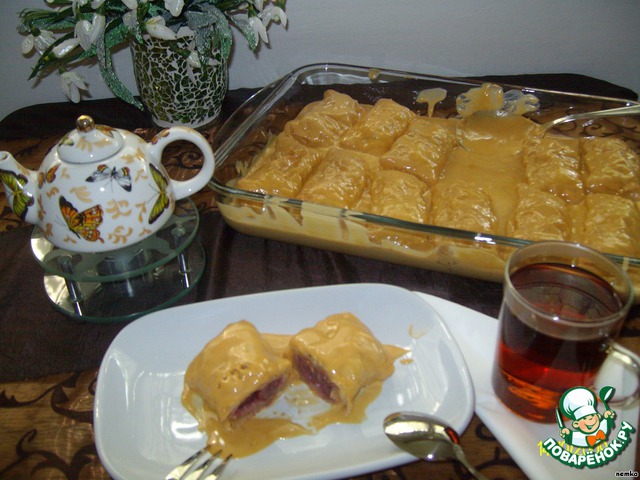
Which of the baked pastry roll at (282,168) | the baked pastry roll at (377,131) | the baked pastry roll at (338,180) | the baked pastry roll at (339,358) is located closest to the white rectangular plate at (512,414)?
the baked pastry roll at (339,358)

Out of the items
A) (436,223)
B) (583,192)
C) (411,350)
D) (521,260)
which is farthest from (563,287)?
(583,192)

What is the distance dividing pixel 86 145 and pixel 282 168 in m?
0.45

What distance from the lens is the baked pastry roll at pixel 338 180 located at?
45.8 inches

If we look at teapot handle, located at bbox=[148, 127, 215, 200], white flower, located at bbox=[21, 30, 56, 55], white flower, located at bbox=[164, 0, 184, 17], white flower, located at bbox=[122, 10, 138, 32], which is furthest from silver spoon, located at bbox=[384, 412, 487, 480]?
white flower, located at bbox=[21, 30, 56, 55]

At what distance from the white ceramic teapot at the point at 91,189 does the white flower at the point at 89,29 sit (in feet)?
0.99

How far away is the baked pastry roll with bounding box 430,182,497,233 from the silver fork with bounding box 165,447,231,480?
0.62 m

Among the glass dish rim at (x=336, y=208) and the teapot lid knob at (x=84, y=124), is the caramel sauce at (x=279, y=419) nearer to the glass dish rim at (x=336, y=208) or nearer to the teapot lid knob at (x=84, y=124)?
the glass dish rim at (x=336, y=208)

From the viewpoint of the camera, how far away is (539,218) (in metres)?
1.08

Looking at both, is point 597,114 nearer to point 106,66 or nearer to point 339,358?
point 339,358

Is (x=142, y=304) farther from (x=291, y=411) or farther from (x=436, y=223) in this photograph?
(x=436, y=223)

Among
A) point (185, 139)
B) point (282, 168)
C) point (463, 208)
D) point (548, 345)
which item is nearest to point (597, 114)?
point (463, 208)

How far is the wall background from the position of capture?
163cm

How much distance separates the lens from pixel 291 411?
813 mm

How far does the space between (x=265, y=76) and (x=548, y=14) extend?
876mm
